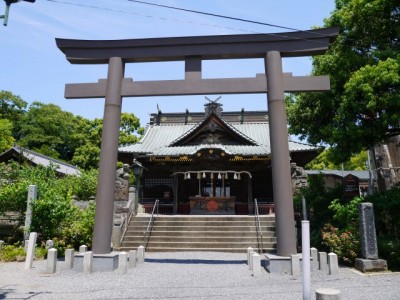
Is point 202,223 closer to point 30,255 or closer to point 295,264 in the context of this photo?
point 295,264

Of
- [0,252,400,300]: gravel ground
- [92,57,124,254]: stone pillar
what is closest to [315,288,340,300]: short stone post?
[0,252,400,300]: gravel ground

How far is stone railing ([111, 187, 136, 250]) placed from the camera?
12500 mm

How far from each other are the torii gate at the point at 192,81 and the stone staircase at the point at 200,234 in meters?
4.72

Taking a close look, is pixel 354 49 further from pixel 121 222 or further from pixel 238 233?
pixel 121 222

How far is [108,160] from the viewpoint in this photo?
8.44 m

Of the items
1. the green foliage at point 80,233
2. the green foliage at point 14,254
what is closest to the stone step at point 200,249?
the green foliage at point 80,233

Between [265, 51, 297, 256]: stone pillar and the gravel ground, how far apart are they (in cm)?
99

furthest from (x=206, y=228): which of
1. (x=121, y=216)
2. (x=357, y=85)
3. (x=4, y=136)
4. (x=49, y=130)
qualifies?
(x=49, y=130)

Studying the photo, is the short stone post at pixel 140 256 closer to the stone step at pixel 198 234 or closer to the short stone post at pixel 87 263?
the short stone post at pixel 87 263

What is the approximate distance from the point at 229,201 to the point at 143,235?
6.16m

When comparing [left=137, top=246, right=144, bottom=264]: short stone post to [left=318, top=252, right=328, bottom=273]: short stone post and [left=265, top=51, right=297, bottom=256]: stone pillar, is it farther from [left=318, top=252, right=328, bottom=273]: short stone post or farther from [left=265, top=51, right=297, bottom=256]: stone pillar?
[left=318, top=252, right=328, bottom=273]: short stone post

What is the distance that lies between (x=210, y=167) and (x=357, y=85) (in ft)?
35.7

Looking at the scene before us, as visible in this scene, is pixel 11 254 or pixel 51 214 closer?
pixel 11 254

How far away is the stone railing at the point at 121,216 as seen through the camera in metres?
12.5
